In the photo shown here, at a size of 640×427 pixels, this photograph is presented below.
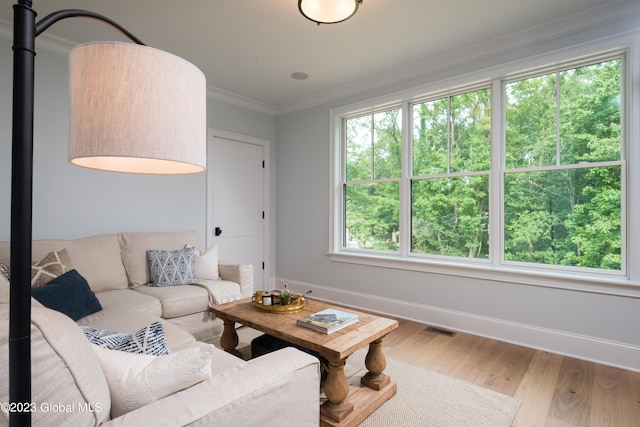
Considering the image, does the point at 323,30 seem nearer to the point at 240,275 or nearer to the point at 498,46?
the point at 498,46

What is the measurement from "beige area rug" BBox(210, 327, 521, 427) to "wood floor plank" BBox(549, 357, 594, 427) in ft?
0.76

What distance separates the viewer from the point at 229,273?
11.0 feet

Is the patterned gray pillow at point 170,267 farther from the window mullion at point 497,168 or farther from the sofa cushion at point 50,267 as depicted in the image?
the window mullion at point 497,168

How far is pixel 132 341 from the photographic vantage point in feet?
3.79

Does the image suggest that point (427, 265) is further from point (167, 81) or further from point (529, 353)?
point (167, 81)

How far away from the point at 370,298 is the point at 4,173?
11.8 ft

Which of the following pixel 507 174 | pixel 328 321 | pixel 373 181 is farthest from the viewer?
pixel 373 181

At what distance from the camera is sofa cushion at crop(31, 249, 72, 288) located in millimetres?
2330

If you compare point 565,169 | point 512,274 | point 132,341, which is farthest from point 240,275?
point 565,169

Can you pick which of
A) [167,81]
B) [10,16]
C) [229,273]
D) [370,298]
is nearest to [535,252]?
[370,298]

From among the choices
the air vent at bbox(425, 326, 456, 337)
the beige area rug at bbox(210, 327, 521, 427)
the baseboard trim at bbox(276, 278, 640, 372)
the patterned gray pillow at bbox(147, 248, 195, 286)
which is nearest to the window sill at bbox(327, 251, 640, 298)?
the baseboard trim at bbox(276, 278, 640, 372)

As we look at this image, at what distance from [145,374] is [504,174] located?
124 inches

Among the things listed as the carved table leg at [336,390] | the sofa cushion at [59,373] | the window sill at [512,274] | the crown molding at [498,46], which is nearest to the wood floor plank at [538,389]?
the window sill at [512,274]

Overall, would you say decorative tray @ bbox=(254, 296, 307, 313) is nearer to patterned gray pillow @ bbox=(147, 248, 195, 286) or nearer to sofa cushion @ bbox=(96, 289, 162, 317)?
sofa cushion @ bbox=(96, 289, 162, 317)
